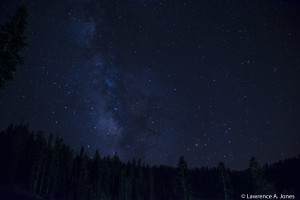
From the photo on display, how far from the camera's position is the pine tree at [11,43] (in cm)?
1495

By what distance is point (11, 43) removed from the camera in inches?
604

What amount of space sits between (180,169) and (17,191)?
1813 inches

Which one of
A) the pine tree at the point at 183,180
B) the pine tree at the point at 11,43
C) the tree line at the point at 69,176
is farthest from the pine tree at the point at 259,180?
the pine tree at the point at 11,43

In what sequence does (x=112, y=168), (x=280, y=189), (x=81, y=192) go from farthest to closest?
(x=280, y=189) → (x=112, y=168) → (x=81, y=192)

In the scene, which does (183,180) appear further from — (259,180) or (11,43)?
(11,43)

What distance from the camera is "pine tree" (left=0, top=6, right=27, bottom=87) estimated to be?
589 inches

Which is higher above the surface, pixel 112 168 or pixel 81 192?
pixel 112 168

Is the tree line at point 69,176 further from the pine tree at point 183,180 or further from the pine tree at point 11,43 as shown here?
the pine tree at point 11,43

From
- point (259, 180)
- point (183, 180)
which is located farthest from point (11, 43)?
point (259, 180)

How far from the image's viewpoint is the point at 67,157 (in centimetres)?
7369

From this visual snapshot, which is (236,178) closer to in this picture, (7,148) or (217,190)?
(217,190)

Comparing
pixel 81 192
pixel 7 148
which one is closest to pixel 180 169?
pixel 81 192

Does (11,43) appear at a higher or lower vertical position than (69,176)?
higher

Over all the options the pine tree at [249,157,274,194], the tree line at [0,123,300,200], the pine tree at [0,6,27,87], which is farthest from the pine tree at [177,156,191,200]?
the pine tree at [0,6,27,87]
